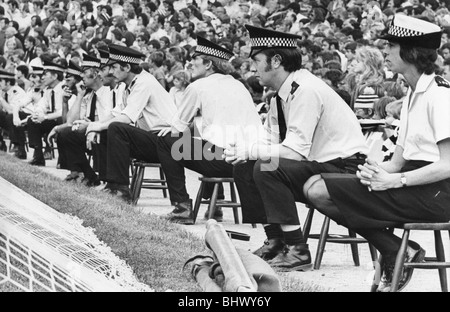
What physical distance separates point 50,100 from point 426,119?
36.3 ft

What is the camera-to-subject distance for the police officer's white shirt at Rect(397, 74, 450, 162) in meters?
5.77

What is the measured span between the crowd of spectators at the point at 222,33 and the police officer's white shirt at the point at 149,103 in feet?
4.61

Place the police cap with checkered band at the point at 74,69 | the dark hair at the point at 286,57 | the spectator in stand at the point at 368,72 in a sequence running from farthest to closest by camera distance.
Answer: the police cap with checkered band at the point at 74,69, the spectator in stand at the point at 368,72, the dark hair at the point at 286,57

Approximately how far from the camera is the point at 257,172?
23.9 feet

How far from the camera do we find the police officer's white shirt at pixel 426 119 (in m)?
5.77

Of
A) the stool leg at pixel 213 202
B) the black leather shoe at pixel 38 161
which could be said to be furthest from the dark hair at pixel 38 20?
the stool leg at pixel 213 202

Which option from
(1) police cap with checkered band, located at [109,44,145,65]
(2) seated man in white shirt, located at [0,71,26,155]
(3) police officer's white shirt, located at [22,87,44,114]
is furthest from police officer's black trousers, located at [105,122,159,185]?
(3) police officer's white shirt, located at [22,87,44,114]

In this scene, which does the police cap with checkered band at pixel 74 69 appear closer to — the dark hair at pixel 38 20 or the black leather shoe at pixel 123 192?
the black leather shoe at pixel 123 192

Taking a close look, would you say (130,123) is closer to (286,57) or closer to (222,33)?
(286,57)

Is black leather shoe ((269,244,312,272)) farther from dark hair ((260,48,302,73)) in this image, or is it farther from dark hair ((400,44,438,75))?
dark hair ((400,44,438,75))

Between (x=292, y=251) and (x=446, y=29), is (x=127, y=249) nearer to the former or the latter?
(x=292, y=251)

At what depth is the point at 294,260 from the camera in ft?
23.8
